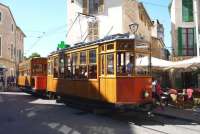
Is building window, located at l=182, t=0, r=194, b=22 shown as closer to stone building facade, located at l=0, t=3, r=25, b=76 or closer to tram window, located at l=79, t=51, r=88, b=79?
tram window, located at l=79, t=51, r=88, b=79

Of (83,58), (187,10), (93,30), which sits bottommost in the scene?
(83,58)

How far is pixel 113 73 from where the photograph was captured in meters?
15.2

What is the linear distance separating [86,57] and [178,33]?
15409 millimetres

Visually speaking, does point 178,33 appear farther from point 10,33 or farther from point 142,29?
point 10,33

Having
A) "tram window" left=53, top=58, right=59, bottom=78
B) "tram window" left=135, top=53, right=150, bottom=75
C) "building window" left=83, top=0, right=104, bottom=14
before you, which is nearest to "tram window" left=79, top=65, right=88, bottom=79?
"tram window" left=135, top=53, right=150, bottom=75

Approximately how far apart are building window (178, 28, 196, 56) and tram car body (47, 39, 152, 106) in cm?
1452

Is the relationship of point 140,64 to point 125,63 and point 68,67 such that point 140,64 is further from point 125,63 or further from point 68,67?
point 68,67

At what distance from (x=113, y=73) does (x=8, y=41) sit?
39978mm

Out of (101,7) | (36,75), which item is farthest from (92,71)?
(101,7)

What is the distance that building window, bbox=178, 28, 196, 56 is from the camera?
3081cm

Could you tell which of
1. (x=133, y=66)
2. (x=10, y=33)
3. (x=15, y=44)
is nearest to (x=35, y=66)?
(x=133, y=66)

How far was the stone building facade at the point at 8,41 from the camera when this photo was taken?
165ft

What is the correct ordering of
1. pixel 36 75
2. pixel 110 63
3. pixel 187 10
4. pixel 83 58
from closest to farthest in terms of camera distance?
pixel 110 63
pixel 83 58
pixel 36 75
pixel 187 10

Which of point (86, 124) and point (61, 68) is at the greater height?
point (61, 68)
